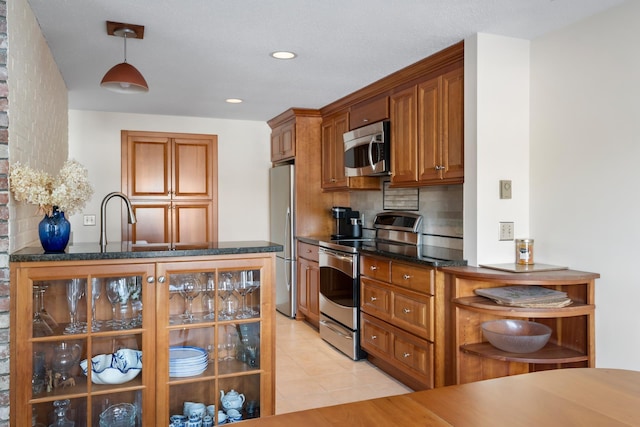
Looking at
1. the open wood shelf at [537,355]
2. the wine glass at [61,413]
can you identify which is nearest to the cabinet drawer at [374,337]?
the open wood shelf at [537,355]

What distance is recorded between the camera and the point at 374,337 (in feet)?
11.9

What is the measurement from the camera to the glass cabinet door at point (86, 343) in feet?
6.50

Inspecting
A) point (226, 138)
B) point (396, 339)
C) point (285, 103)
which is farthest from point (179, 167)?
point (396, 339)

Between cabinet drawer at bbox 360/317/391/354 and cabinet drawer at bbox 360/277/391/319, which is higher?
cabinet drawer at bbox 360/277/391/319

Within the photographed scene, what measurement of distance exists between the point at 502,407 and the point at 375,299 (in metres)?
2.57

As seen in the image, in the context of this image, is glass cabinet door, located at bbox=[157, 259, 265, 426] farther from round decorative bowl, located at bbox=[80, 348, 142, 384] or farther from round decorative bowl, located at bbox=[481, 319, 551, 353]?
round decorative bowl, located at bbox=[481, 319, 551, 353]

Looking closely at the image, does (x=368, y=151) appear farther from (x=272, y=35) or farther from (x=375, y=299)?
(x=272, y=35)

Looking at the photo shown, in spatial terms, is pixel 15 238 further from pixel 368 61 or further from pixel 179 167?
pixel 179 167

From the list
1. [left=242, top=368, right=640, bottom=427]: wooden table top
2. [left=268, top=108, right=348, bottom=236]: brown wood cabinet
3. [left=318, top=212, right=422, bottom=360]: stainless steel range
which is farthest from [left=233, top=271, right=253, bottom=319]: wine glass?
[left=268, top=108, right=348, bottom=236]: brown wood cabinet

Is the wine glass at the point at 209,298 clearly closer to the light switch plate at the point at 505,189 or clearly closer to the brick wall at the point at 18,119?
the brick wall at the point at 18,119

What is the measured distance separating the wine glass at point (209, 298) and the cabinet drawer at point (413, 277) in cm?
138

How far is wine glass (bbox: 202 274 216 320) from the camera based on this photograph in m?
2.24

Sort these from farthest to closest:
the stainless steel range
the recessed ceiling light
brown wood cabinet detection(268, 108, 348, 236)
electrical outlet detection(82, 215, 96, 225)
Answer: electrical outlet detection(82, 215, 96, 225) < brown wood cabinet detection(268, 108, 348, 236) < the stainless steel range < the recessed ceiling light

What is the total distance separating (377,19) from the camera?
2646 mm
